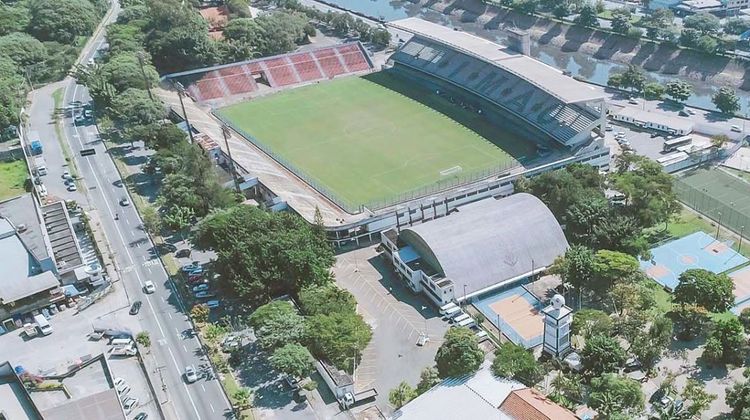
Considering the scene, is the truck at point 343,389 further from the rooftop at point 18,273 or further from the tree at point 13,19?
the tree at point 13,19

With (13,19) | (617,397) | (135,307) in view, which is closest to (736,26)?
(617,397)

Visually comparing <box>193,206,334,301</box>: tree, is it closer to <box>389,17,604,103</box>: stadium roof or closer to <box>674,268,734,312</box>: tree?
<box>674,268,734,312</box>: tree

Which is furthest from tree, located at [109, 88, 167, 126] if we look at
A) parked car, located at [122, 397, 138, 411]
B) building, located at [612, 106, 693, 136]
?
building, located at [612, 106, 693, 136]

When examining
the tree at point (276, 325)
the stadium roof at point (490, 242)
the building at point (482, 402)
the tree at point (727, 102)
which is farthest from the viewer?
the tree at point (727, 102)

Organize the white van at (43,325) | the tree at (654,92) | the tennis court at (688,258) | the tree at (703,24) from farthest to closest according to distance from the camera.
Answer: the tree at (703,24) < the tree at (654,92) < the tennis court at (688,258) < the white van at (43,325)

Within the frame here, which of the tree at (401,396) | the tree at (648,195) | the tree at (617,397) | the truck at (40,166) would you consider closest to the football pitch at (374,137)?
the tree at (648,195)

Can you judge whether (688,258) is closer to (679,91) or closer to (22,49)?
(679,91)
